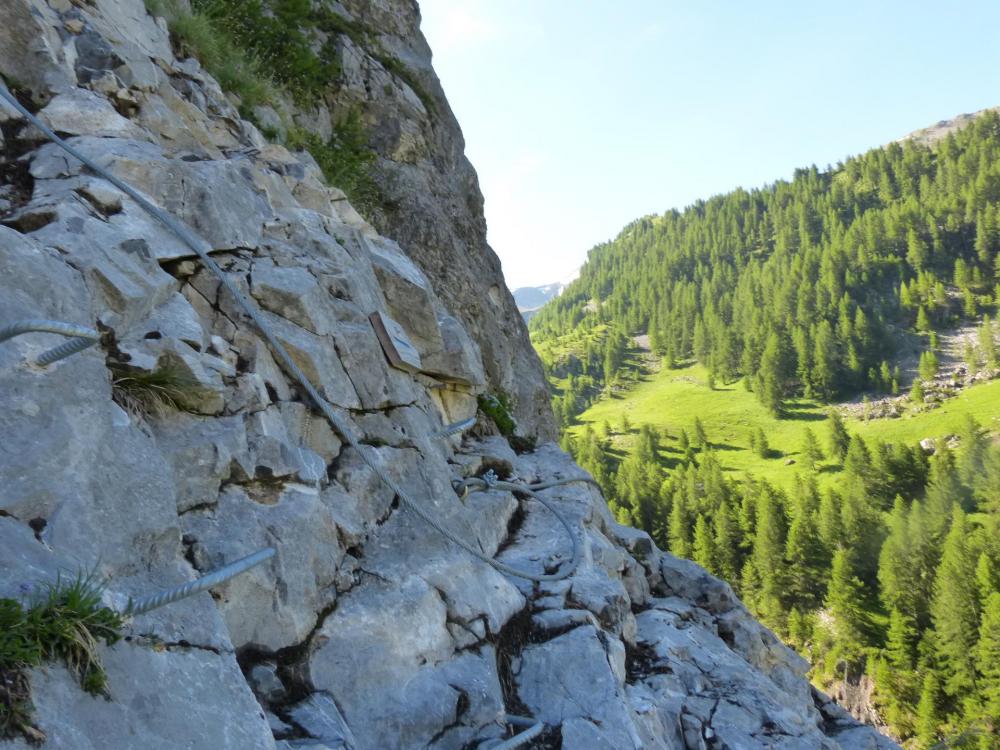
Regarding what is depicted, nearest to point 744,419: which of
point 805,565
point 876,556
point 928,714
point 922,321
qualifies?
point 876,556

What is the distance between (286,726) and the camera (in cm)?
446

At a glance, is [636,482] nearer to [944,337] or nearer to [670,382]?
[670,382]

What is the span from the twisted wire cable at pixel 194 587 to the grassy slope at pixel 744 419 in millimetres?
117198

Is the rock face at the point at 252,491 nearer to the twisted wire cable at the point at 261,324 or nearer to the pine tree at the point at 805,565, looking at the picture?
the twisted wire cable at the point at 261,324

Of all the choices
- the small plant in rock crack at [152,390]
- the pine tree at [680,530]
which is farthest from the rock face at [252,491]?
the pine tree at [680,530]

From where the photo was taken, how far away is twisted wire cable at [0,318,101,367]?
12.7 feet

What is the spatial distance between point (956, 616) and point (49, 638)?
8066 cm

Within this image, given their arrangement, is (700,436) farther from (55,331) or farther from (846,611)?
(55,331)

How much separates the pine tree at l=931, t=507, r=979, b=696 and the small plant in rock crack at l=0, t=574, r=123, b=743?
75949 millimetres

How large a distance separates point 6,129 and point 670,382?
171 m

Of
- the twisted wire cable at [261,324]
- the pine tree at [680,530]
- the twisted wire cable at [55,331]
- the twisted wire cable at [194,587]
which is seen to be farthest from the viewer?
the pine tree at [680,530]

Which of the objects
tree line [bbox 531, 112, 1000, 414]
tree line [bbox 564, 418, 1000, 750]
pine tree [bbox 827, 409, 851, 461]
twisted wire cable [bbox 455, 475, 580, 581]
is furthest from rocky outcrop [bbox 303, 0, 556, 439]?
tree line [bbox 531, 112, 1000, 414]

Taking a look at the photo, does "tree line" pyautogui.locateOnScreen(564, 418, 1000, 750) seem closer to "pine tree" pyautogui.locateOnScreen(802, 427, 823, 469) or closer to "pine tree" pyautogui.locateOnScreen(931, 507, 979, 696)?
"pine tree" pyautogui.locateOnScreen(931, 507, 979, 696)

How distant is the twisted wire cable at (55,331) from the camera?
3.87 m
